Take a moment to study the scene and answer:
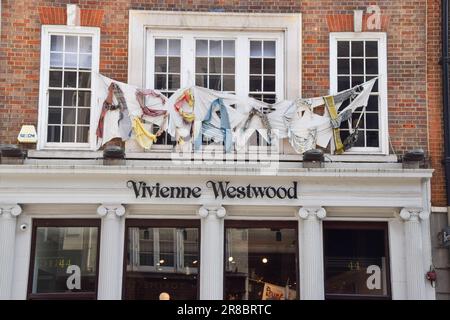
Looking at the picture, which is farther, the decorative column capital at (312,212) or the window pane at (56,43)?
the window pane at (56,43)

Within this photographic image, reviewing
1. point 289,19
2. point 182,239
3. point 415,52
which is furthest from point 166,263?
point 415,52

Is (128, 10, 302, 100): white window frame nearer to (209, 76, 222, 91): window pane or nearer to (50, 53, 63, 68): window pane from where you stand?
(209, 76, 222, 91): window pane

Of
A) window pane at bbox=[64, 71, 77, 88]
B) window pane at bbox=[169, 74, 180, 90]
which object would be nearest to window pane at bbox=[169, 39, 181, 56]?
window pane at bbox=[169, 74, 180, 90]

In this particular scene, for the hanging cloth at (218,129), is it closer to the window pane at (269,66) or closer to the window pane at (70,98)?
the window pane at (269,66)

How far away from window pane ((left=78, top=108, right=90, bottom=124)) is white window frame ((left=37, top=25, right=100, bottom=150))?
0.39 feet

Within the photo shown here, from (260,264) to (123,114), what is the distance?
3705 millimetres

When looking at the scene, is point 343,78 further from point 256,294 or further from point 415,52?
point 256,294

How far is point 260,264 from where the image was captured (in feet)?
45.0

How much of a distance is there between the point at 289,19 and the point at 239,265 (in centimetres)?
469

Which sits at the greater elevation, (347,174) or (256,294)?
(347,174)

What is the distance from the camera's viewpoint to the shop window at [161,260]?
1356 cm

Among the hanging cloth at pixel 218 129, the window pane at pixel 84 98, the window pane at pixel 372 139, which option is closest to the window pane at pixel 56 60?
the window pane at pixel 84 98

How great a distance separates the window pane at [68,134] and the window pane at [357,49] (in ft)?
17.9

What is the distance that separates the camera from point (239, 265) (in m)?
13.7
